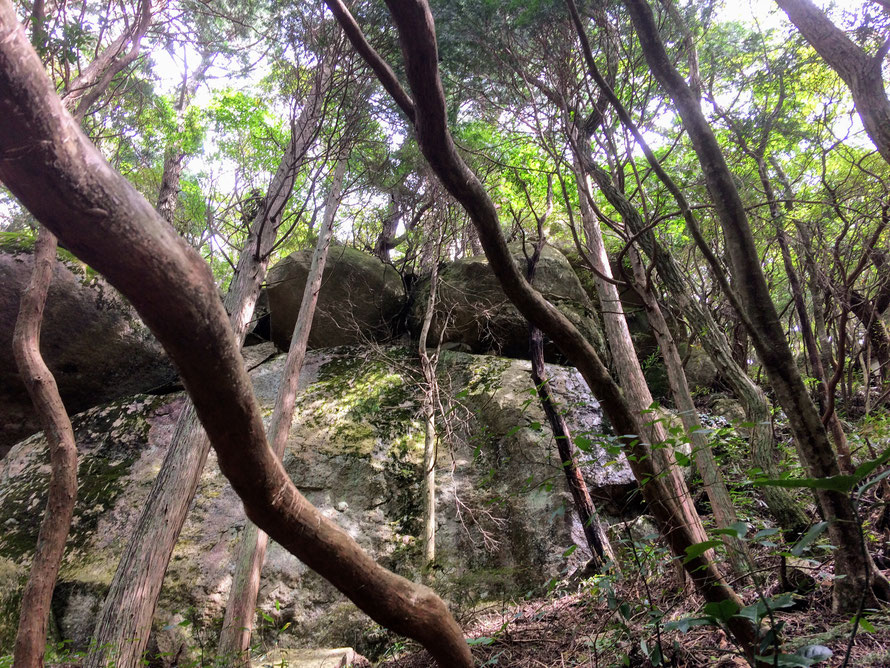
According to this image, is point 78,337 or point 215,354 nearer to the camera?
point 215,354

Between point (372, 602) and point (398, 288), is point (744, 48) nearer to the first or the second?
point (398, 288)

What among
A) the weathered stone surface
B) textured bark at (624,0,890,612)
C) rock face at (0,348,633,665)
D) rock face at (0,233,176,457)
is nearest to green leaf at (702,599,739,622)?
textured bark at (624,0,890,612)

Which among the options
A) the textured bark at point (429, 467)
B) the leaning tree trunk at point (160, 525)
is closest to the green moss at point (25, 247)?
the leaning tree trunk at point (160, 525)

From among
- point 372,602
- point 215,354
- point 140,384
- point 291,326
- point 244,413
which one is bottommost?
point 372,602

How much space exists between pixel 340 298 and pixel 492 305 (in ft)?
9.60

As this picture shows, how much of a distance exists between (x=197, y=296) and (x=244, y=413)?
0.38m

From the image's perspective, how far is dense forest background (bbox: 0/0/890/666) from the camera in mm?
1253

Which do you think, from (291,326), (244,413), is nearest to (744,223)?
(244,413)

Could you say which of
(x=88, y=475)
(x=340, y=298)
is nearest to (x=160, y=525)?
(x=88, y=475)

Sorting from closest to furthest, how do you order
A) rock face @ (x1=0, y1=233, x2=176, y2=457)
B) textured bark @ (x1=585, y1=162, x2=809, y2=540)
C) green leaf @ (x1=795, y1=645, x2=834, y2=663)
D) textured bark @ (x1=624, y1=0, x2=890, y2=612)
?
green leaf @ (x1=795, y1=645, x2=834, y2=663)
textured bark @ (x1=624, y1=0, x2=890, y2=612)
textured bark @ (x1=585, y1=162, x2=809, y2=540)
rock face @ (x1=0, y1=233, x2=176, y2=457)

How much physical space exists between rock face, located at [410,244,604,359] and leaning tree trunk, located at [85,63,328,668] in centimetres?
349

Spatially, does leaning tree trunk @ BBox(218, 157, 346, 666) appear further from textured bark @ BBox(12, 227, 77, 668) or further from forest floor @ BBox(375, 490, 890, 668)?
forest floor @ BBox(375, 490, 890, 668)

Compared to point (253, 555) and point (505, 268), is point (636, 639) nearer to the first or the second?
point (505, 268)

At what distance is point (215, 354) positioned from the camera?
1.20m
